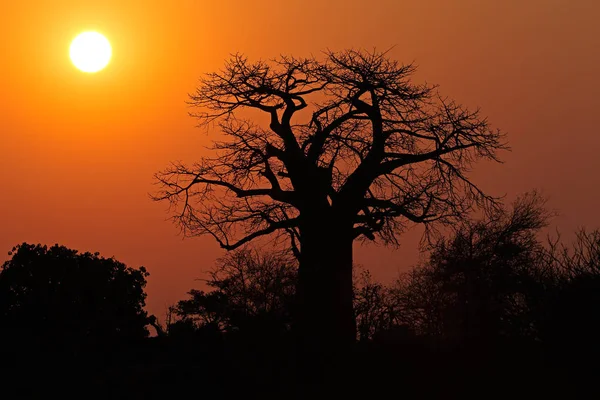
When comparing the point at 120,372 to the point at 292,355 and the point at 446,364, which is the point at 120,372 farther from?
the point at 446,364

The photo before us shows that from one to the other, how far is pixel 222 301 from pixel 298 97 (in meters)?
15.7

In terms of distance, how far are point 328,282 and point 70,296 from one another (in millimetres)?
7620

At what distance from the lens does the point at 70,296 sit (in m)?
19.8

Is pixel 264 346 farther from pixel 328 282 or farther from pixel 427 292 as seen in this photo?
pixel 427 292

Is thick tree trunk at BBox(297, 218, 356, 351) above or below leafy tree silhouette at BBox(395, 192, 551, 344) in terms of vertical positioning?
below

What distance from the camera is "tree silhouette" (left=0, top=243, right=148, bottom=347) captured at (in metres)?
19.3

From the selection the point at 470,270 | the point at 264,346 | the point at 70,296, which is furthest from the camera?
the point at 470,270

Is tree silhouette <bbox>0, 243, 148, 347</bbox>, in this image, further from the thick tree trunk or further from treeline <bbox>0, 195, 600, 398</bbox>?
the thick tree trunk

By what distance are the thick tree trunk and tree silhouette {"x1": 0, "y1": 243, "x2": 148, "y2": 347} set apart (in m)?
5.76

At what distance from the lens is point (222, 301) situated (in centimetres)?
2998

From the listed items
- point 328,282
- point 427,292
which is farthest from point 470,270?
point 328,282

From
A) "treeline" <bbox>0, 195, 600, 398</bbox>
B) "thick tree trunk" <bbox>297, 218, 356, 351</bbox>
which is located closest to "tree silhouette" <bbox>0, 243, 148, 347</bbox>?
"treeline" <bbox>0, 195, 600, 398</bbox>

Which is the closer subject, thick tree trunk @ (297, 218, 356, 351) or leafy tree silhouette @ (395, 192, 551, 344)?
thick tree trunk @ (297, 218, 356, 351)

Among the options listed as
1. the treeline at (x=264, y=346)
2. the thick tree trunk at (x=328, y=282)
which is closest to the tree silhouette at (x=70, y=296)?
the treeline at (x=264, y=346)
